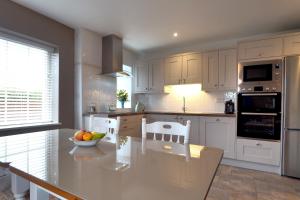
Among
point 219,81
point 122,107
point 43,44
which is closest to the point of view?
point 43,44

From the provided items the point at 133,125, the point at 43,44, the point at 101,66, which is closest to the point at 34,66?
the point at 43,44

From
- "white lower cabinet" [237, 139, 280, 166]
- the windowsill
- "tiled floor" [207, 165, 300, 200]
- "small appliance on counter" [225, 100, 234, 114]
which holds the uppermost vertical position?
"small appliance on counter" [225, 100, 234, 114]

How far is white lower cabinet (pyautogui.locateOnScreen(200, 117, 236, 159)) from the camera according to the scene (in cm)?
315

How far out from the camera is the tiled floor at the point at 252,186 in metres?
2.12

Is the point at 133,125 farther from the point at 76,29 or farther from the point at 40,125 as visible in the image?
the point at 76,29

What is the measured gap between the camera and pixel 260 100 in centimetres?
291

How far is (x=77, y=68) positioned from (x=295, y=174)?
3817 mm

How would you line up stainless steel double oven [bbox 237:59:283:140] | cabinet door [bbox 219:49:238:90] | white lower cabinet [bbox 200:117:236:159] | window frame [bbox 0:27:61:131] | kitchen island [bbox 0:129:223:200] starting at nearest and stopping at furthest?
kitchen island [bbox 0:129:223:200]
window frame [bbox 0:27:61:131]
stainless steel double oven [bbox 237:59:283:140]
white lower cabinet [bbox 200:117:236:159]
cabinet door [bbox 219:49:238:90]

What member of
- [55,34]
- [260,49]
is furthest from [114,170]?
[260,49]

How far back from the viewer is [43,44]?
2727 millimetres

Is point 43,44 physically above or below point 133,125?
above

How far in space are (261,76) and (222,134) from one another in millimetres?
1164

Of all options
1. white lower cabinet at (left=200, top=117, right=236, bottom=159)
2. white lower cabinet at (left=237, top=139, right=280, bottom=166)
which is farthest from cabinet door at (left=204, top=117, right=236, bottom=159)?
white lower cabinet at (left=237, top=139, right=280, bottom=166)

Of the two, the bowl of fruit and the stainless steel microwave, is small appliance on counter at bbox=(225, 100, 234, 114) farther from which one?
the bowl of fruit
